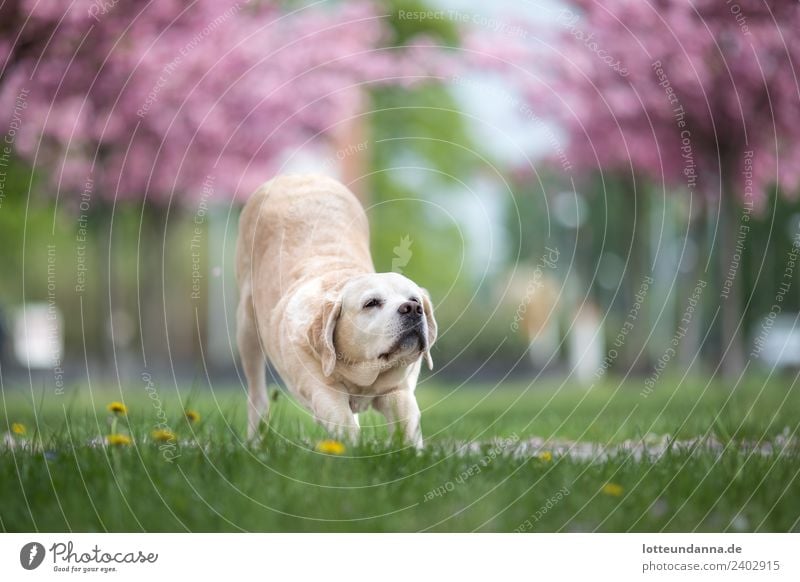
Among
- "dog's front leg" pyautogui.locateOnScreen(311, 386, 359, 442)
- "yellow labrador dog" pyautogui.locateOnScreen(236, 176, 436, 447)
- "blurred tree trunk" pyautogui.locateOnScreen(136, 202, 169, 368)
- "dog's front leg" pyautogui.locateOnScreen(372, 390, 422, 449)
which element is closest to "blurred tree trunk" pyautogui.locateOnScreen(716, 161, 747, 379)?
"yellow labrador dog" pyautogui.locateOnScreen(236, 176, 436, 447)

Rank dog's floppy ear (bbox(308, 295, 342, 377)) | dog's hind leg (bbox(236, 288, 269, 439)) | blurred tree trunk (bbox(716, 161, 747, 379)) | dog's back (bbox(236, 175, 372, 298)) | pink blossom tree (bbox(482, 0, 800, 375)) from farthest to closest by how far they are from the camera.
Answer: blurred tree trunk (bbox(716, 161, 747, 379)), pink blossom tree (bbox(482, 0, 800, 375)), dog's hind leg (bbox(236, 288, 269, 439)), dog's back (bbox(236, 175, 372, 298)), dog's floppy ear (bbox(308, 295, 342, 377))

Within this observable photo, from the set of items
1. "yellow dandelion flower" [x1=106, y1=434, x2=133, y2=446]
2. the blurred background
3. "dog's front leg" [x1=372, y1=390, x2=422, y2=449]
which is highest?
the blurred background

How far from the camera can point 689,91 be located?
11.9 m

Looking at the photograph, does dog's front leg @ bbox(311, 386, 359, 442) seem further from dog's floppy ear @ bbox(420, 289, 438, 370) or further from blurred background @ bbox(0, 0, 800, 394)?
blurred background @ bbox(0, 0, 800, 394)

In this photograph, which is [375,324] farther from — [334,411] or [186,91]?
[186,91]

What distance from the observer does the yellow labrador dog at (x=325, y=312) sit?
507 centimetres

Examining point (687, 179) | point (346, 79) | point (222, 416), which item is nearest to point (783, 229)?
point (687, 179)

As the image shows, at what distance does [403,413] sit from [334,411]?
1.23 feet

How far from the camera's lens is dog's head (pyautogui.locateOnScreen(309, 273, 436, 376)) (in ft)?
16.4

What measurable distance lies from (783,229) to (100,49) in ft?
81.8

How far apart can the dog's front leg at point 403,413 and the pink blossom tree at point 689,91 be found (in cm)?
575

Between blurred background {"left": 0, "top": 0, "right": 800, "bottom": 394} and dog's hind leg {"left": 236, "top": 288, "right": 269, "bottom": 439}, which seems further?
blurred background {"left": 0, "top": 0, "right": 800, "bottom": 394}

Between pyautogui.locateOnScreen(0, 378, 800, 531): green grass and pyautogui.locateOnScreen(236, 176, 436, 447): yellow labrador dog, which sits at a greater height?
pyautogui.locateOnScreen(236, 176, 436, 447): yellow labrador dog
